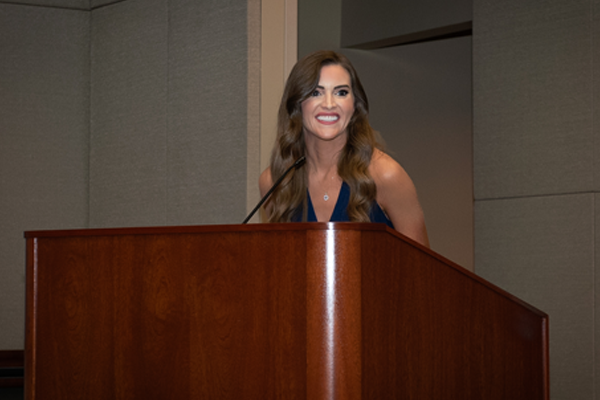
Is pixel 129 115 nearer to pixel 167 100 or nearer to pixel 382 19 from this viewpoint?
pixel 167 100

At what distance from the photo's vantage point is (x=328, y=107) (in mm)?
2061

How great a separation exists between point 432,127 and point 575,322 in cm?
320

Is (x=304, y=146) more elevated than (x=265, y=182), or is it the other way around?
(x=304, y=146)

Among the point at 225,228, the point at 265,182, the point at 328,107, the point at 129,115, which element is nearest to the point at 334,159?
the point at 328,107

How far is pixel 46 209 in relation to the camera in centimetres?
359

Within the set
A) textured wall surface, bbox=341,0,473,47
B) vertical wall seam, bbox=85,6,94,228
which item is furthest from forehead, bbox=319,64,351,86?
textured wall surface, bbox=341,0,473,47

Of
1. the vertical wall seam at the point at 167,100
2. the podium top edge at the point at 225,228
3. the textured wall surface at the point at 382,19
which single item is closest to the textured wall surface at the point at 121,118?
the vertical wall seam at the point at 167,100

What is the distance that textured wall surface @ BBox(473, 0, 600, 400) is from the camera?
2775 millimetres

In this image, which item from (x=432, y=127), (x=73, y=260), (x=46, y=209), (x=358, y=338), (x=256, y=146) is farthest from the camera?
(x=432, y=127)

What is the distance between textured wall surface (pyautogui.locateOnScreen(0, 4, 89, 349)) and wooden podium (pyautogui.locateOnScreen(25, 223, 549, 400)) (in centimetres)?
230

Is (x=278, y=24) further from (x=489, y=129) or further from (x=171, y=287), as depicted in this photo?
(x=171, y=287)

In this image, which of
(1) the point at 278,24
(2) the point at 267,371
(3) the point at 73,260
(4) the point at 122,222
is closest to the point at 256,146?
(1) the point at 278,24

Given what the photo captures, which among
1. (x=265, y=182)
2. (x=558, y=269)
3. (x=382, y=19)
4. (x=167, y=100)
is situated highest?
(x=382, y=19)

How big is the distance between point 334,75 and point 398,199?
0.43m
